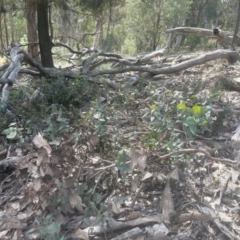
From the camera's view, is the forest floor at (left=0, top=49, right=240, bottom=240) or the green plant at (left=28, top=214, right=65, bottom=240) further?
the forest floor at (left=0, top=49, right=240, bottom=240)

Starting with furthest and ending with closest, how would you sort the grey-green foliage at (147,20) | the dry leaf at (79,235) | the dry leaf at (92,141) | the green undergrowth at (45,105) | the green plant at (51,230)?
the grey-green foliage at (147,20), the green undergrowth at (45,105), the dry leaf at (92,141), the dry leaf at (79,235), the green plant at (51,230)

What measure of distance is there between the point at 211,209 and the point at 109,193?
2.15 feet

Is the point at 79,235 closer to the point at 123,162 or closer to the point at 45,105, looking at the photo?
the point at 123,162

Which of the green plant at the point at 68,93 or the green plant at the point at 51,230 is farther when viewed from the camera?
the green plant at the point at 68,93

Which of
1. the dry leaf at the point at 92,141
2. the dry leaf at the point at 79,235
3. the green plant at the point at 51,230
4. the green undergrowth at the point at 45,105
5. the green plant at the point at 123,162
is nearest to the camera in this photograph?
the green plant at the point at 51,230

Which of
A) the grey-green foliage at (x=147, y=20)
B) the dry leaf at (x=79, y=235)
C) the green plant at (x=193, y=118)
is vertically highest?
the green plant at (x=193, y=118)

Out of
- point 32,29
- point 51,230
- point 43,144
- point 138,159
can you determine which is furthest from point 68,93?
point 32,29

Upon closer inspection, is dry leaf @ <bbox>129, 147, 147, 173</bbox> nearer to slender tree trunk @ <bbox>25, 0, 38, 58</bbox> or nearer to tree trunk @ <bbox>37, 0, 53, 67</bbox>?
tree trunk @ <bbox>37, 0, 53, 67</bbox>

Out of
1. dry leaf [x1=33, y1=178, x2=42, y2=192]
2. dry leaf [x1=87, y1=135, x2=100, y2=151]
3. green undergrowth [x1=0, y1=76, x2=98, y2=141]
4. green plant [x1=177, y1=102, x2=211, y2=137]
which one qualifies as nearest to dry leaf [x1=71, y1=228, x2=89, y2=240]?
dry leaf [x1=33, y1=178, x2=42, y2=192]

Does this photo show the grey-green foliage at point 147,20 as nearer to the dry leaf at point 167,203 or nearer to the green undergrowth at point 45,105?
the green undergrowth at point 45,105

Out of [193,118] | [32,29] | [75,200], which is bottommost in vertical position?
[32,29]

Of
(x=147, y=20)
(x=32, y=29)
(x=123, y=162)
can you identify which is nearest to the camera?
(x=123, y=162)

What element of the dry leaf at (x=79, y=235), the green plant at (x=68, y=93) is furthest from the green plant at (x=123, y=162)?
the green plant at (x=68, y=93)

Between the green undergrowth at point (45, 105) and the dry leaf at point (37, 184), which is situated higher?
the dry leaf at point (37, 184)
